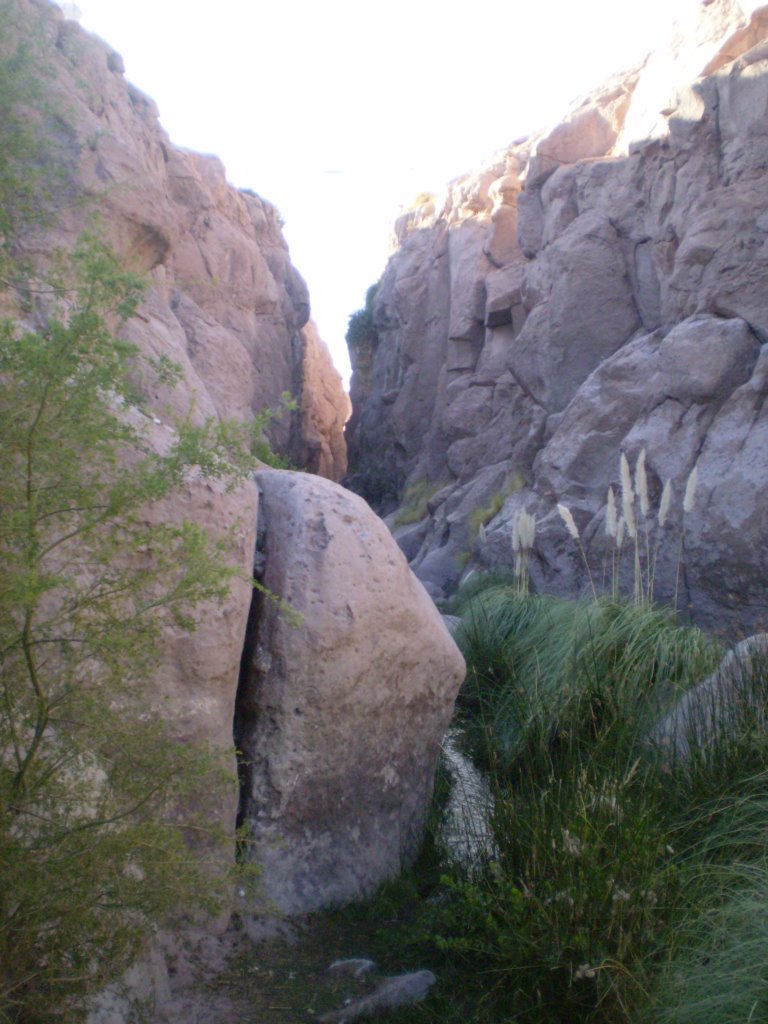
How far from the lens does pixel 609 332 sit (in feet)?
56.6

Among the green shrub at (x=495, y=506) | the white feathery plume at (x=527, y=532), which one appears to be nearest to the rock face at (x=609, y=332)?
the green shrub at (x=495, y=506)

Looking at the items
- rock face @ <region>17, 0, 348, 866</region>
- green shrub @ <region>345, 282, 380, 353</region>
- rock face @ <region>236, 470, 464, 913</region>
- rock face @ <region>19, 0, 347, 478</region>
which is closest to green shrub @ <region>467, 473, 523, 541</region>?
rock face @ <region>19, 0, 347, 478</region>

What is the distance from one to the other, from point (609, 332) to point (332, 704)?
13465mm

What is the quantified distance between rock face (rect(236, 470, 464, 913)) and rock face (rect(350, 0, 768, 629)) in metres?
3.99

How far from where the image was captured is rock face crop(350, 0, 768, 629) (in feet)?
38.7

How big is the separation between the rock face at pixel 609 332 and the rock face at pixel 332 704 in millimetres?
3993

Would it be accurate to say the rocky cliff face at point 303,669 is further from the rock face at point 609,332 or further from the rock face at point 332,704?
the rock face at point 609,332

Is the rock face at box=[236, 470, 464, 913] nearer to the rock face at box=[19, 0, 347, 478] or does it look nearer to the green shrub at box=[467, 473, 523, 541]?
the rock face at box=[19, 0, 347, 478]

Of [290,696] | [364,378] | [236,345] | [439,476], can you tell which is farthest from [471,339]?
[290,696]

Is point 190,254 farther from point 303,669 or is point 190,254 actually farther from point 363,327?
point 363,327

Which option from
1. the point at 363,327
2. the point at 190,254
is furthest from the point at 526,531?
the point at 363,327

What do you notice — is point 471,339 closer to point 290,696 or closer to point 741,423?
point 741,423

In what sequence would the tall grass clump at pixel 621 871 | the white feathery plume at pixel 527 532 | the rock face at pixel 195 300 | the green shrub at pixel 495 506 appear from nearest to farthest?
1. the tall grass clump at pixel 621 871
2. the rock face at pixel 195 300
3. the white feathery plume at pixel 527 532
4. the green shrub at pixel 495 506

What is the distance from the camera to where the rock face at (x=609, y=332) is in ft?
38.7
